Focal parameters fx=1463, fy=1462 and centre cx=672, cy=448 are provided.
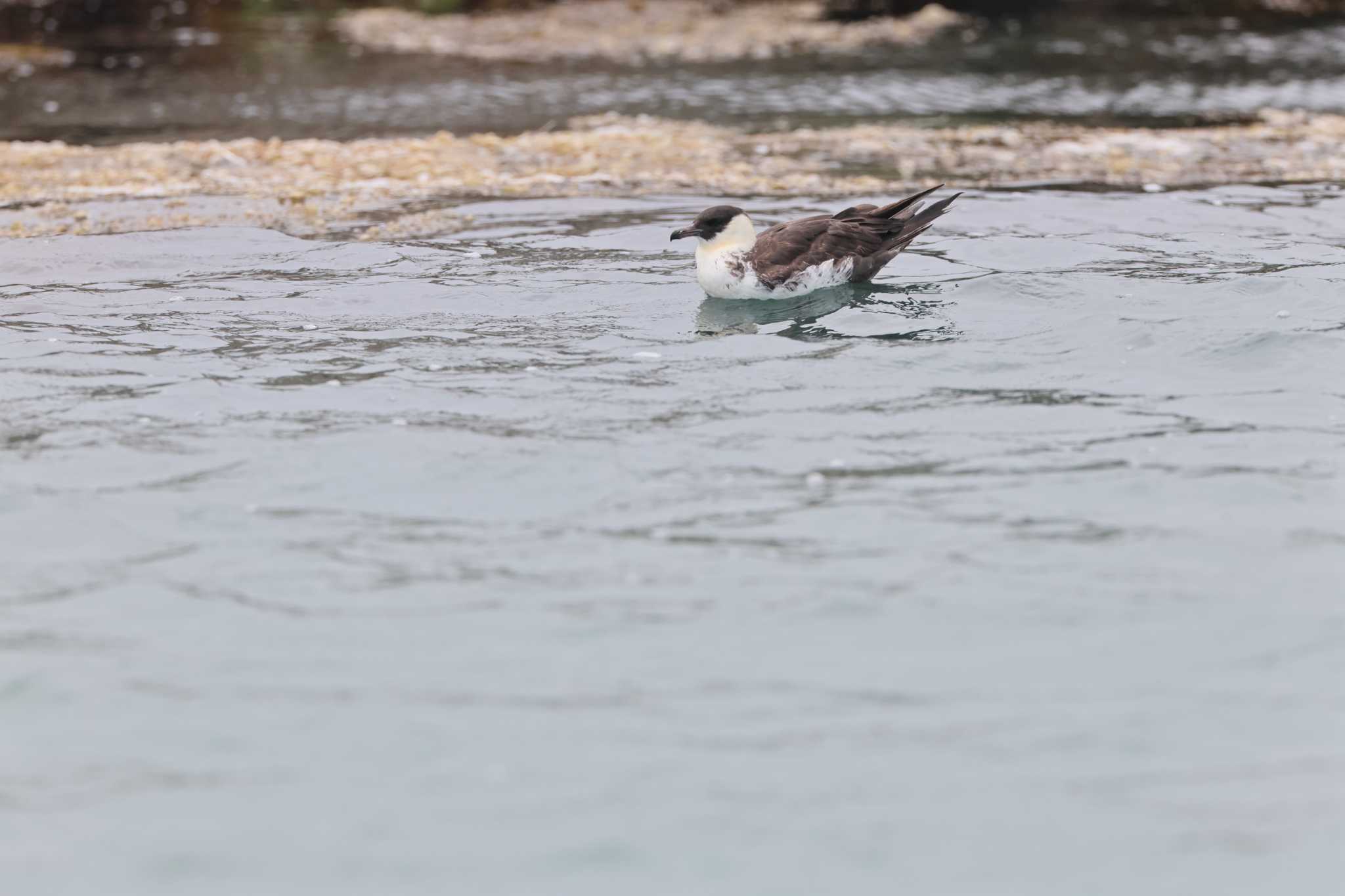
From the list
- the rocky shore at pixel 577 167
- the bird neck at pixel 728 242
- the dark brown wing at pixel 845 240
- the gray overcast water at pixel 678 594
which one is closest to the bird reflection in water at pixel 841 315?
the gray overcast water at pixel 678 594

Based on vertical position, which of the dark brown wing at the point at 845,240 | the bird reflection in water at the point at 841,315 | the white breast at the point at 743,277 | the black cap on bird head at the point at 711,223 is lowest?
the bird reflection in water at the point at 841,315

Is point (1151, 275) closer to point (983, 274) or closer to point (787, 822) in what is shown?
point (983, 274)

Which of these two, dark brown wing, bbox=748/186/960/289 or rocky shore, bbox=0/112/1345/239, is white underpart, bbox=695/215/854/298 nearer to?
dark brown wing, bbox=748/186/960/289

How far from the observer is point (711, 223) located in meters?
11.0

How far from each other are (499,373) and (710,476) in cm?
231

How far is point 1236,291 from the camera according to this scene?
11.2m

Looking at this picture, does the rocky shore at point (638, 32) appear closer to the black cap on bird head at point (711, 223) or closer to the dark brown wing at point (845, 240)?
the dark brown wing at point (845, 240)

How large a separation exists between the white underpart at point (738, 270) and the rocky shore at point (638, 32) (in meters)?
15.2

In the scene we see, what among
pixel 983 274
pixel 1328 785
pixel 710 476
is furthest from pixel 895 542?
pixel 983 274

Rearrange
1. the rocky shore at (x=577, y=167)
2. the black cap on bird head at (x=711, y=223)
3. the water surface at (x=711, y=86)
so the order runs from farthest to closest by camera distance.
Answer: the water surface at (x=711, y=86) → the rocky shore at (x=577, y=167) → the black cap on bird head at (x=711, y=223)

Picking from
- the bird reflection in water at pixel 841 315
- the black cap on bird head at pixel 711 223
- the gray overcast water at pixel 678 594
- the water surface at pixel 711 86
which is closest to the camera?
the gray overcast water at pixel 678 594

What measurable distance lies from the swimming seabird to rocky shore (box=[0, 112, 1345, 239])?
391 centimetres

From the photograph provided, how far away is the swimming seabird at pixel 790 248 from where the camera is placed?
11.1 metres

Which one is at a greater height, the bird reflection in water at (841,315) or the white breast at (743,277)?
the white breast at (743,277)
